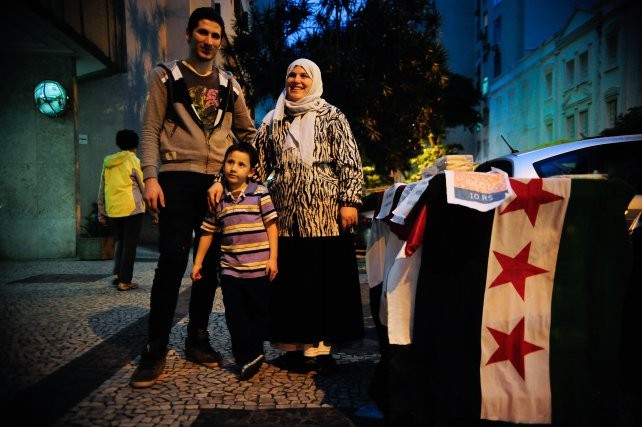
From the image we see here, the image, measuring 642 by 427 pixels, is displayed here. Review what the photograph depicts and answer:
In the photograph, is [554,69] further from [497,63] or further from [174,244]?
[174,244]

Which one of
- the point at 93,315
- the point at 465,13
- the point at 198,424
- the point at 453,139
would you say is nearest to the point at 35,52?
the point at 93,315

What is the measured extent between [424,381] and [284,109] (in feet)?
6.38

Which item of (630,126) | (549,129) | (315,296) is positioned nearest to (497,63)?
(549,129)

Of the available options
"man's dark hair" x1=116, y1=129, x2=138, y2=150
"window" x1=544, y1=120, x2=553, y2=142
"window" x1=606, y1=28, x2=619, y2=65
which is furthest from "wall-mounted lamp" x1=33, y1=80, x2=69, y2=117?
"window" x1=544, y1=120, x2=553, y2=142

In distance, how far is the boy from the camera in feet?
9.80

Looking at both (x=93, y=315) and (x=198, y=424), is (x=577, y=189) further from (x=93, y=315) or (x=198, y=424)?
(x=93, y=315)

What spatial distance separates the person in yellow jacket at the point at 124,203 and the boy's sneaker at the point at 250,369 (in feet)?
12.5

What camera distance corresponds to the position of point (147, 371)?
9.57 ft

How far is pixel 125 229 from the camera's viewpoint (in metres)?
6.52

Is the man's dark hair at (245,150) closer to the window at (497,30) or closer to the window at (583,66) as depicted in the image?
the window at (583,66)

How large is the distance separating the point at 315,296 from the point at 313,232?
0.39 m

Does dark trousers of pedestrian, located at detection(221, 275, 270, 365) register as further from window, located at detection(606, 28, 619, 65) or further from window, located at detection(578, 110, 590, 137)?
window, located at detection(578, 110, 590, 137)

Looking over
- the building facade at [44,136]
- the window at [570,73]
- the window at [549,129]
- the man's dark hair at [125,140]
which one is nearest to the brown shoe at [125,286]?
the man's dark hair at [125,140]

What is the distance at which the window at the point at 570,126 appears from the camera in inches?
1047
